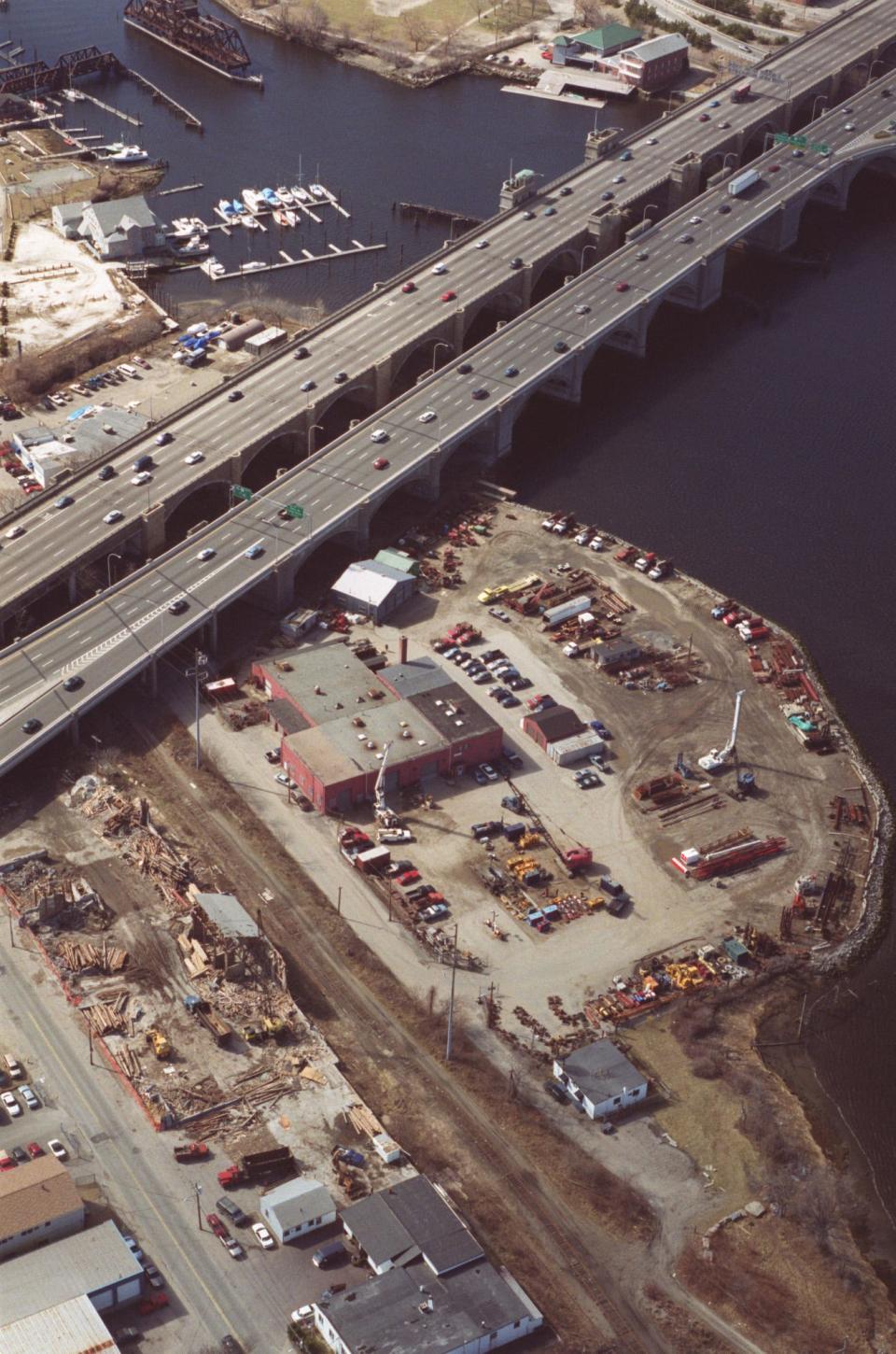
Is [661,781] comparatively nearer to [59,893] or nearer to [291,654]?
[291,654]

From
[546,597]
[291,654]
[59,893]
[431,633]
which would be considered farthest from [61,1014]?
[546,597]

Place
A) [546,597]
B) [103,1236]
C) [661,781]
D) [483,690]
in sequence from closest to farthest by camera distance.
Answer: [103,1236] → [661,781] → [483,690] → [546,597]

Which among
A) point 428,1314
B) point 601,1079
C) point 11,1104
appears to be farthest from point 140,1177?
point 601,1079

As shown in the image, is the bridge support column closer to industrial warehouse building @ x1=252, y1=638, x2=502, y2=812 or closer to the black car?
industrial warehouse building @ x1=252, y1=638, x2=502, y2=812

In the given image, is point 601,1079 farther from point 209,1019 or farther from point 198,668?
point 198,668

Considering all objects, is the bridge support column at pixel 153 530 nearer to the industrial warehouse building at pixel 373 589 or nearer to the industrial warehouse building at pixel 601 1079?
the industrial warehouse building at pixel 373 589

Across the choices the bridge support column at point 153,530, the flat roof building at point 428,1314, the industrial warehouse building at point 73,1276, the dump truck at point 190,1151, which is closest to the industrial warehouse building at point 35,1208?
the industrial warehouse building at point 73,1276

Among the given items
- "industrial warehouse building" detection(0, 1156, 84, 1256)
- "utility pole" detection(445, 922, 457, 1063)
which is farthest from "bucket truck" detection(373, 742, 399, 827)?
"industrial warehouse building" detection(0, 1156, 84, 1256)
